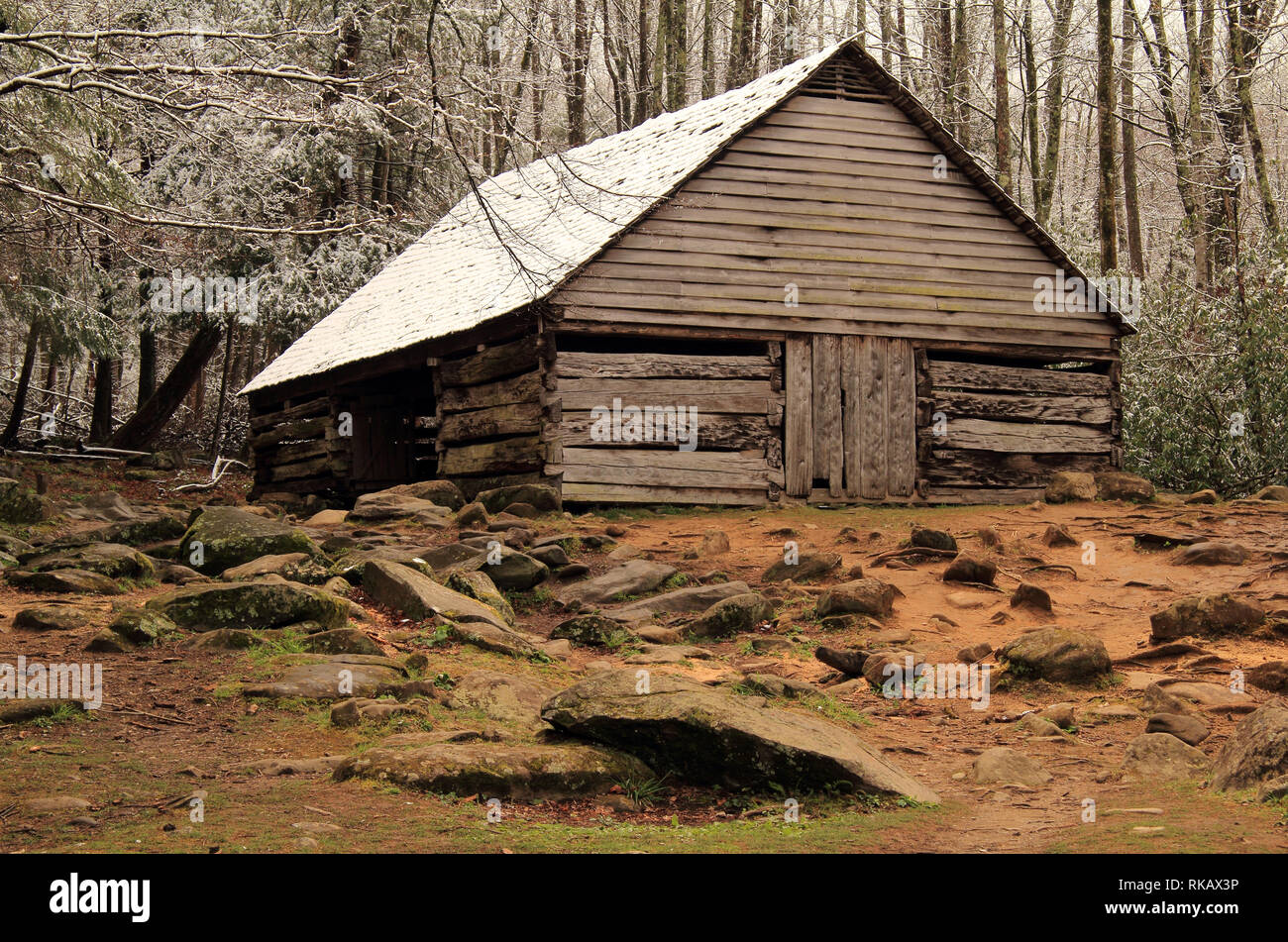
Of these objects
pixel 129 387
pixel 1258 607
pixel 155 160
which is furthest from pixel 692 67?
pixel 1258 607

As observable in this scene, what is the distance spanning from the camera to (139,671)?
739 cm

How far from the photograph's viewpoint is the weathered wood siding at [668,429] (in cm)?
1543

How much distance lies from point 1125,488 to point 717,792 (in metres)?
12.0

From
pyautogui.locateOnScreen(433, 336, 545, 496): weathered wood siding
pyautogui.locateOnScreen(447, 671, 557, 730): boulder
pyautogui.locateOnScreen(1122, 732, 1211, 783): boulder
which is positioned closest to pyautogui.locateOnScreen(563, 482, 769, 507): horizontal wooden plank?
pyautogui.locateOnScreen(433, 336, 545, 496): weathered wood siding

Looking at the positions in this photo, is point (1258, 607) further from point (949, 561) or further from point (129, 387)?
point (129, 387)

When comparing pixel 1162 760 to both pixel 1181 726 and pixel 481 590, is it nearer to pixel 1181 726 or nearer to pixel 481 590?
pixel 1181 726

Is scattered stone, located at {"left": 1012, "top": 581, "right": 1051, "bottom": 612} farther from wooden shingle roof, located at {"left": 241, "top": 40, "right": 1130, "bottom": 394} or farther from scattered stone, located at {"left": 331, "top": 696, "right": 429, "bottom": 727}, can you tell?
wooden shingle roof, located at {"left": 241, "top": 40, "right": 1130, "bottom": 394}

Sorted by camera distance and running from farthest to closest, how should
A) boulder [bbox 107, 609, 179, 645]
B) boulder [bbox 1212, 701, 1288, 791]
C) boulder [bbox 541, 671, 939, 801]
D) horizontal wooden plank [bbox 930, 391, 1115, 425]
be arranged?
horizontal wooden plank [bbox 930, 391, 1115, 425], boulder [bbox 107, 609, 179, 645], boulder [bbox 541, 671, 939, 801], boulder [bbox 1212, 701, 1288, 791]

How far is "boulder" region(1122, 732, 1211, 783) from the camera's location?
6.11 m

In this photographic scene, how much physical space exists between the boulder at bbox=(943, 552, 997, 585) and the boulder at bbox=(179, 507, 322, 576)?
5.89 meters

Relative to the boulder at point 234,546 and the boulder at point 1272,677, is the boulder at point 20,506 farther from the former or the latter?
the boulder at point 1272,677

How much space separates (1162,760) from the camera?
6.25m

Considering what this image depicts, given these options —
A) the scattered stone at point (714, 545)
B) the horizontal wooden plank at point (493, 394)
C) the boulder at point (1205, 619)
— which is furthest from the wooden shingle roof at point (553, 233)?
the boulder at point (1205, 619)

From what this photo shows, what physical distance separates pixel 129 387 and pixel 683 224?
35496mm
